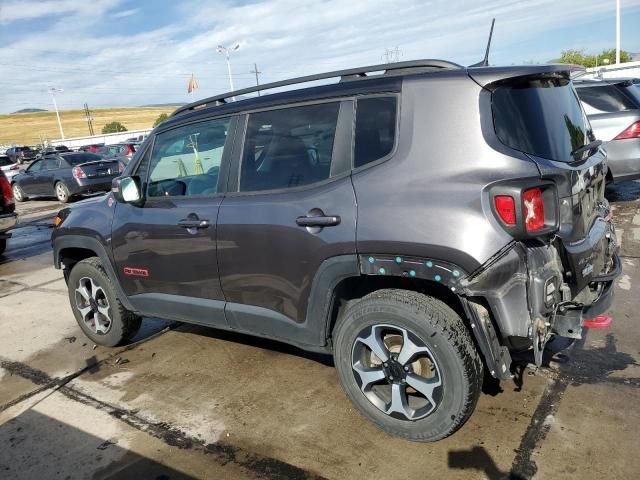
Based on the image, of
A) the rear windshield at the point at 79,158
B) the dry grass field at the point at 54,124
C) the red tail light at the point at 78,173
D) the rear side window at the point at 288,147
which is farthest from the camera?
the dry grass field at the point at 54,124

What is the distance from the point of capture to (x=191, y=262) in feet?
11.7

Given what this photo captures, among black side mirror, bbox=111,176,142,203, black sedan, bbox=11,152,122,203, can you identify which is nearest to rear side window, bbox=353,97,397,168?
black side mirror, bbox=111,176,142,203

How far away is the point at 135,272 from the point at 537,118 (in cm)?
293

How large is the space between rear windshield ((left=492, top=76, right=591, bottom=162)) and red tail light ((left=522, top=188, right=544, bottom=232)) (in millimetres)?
240

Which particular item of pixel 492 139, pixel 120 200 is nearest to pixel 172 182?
pixel 120 200

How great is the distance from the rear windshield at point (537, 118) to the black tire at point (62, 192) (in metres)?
15.5

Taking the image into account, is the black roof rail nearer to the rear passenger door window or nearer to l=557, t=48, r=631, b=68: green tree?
the rear passenger door window

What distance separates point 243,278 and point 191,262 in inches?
19.1

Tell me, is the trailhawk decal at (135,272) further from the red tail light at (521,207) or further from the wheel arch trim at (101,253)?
the red tail light at (521,207)

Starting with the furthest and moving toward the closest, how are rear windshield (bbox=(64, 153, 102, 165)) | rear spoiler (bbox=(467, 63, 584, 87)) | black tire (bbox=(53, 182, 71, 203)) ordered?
1. rear windshield (bbox=(64, 153, 102, 165))
2. black tire (bbox=(53, 182, 71, 203))
3. rear spoiler (bbox=(467, 63, 584, 87))

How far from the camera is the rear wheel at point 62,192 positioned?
51.7 feet

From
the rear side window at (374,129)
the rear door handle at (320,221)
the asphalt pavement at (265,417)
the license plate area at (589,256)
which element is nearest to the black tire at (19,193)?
the asphalt pavement at (265,417)

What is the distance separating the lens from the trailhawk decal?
3.91 meters

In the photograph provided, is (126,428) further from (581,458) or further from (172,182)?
(581,458)
